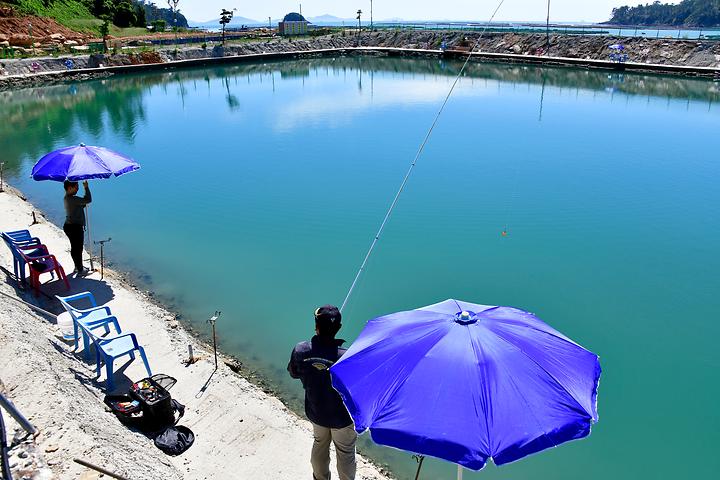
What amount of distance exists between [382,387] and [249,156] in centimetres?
1691

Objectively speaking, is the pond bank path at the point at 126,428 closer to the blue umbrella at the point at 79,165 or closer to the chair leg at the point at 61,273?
the chair leg at the point at 61,273

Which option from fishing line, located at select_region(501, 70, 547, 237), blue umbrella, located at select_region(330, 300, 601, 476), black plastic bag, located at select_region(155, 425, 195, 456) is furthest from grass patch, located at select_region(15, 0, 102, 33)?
blue umbrella, located at select_region(330, 300, 601, 476)

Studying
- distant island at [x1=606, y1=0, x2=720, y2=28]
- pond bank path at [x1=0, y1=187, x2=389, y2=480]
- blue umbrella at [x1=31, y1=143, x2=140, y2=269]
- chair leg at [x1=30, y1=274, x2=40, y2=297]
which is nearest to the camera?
pond bank path at [x1=0, y1=187, x2=389, y2=480]

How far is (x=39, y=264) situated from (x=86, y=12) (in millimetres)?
58214

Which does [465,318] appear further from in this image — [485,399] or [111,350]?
[111,350]

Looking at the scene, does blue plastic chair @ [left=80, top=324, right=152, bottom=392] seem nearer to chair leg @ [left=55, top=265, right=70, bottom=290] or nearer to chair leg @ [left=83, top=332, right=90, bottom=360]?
chair leg @ [left=83, top=332, right=90, bottom=360]

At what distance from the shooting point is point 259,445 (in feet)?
16.8

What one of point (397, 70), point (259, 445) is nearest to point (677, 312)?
point (259, 445)

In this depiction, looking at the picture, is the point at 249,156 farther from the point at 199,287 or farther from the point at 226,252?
the point at 199,287

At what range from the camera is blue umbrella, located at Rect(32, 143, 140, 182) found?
24.4ft

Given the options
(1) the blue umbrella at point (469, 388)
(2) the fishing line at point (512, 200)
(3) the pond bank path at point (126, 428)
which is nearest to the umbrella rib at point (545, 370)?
(1) the blue umbrella at point (469, 388)

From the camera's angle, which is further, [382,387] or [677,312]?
[677,312]

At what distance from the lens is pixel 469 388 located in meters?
2.82

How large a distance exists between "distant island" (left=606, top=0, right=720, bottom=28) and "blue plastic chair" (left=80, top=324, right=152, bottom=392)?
15539cm
